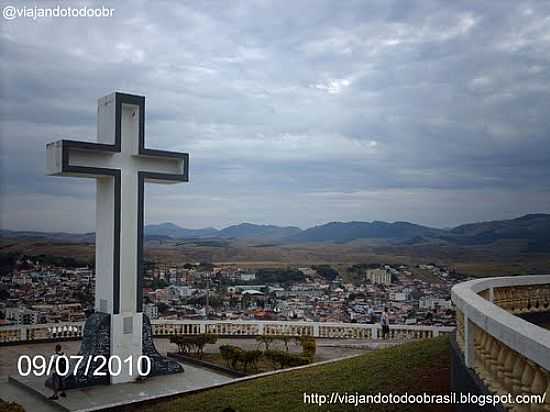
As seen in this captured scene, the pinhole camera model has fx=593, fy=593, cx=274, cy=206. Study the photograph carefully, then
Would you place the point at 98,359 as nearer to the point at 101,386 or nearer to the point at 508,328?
the point at 101,386

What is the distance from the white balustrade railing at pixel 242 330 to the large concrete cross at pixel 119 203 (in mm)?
3787

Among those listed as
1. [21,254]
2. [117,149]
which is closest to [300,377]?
[117,149]

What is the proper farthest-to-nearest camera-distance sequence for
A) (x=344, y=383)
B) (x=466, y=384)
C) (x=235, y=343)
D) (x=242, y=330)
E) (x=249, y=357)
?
1. (x=242, y=330)
2. (x=235, y=343)
3. (x=249, y=357)
4. (x=344, y=383)
5. (x=466, y=384)

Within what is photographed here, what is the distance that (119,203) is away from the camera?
9.66 m

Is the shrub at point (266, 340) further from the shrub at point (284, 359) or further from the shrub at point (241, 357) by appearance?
the shrub at point (284, 359)

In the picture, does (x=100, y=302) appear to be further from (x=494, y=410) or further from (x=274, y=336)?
(x=494, y=410)

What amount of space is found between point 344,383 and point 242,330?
728 centimetres

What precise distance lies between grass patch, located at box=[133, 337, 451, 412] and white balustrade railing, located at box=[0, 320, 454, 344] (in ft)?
15.2

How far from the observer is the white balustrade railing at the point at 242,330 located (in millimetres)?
12688

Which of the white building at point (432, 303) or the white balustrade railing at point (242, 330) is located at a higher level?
the white building at point (432, 303)

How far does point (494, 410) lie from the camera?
328cm

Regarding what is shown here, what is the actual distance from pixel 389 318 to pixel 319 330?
160 centimetres

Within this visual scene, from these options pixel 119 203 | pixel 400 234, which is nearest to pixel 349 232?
pixel 400 234
